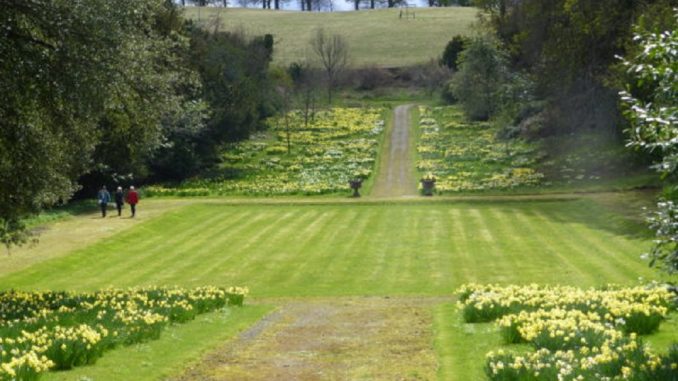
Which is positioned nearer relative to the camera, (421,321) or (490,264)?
(421,321)

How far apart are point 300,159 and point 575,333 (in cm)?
5076

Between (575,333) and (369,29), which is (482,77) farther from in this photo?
(369,29)

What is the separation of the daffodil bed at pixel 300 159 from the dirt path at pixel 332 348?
29.3m

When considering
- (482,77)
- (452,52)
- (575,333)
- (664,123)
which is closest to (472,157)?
(482,77)

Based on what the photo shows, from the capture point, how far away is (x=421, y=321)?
635 inches

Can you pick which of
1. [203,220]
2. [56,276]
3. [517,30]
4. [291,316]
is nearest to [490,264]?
[291,316]

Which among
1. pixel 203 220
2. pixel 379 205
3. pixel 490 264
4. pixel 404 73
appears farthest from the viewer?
pixel 404 73

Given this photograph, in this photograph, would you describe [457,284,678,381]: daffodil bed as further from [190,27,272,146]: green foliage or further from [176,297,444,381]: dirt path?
[190,27,272,146]: green foliage

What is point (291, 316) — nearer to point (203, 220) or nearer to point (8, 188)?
point (8, 188)

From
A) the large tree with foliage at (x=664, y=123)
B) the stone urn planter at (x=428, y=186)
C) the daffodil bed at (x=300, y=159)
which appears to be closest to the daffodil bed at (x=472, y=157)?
the stone urn planter at (x=428, y=186)

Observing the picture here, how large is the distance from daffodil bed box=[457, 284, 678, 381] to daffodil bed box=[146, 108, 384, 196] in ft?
105

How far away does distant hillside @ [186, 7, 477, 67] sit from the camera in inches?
4906

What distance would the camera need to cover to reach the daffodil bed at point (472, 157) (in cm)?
4716

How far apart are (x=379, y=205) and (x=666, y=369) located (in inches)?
1318
